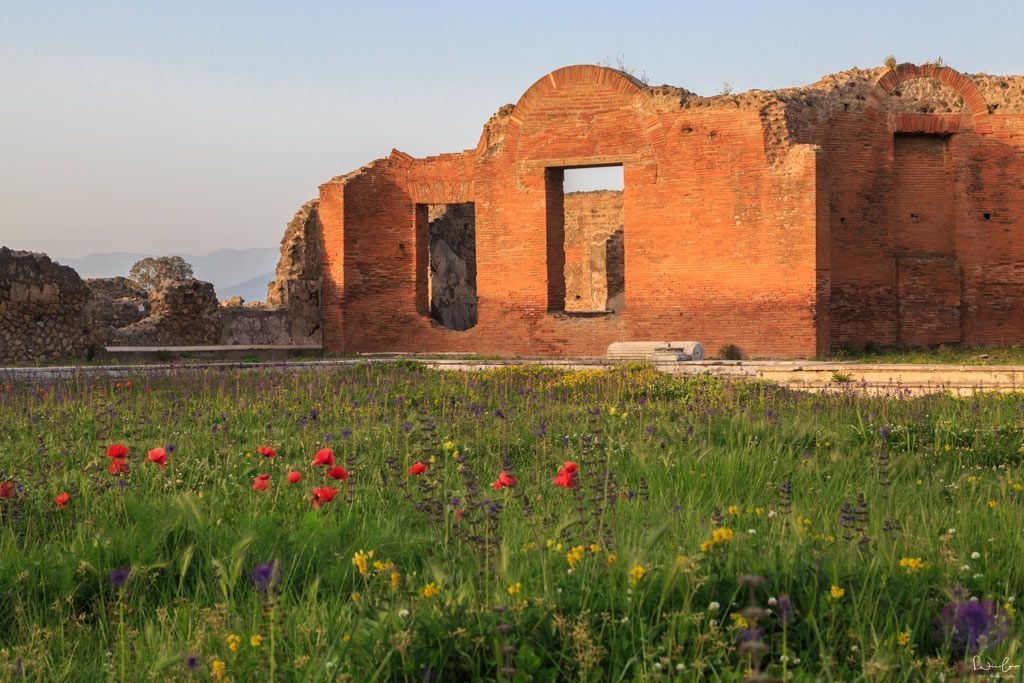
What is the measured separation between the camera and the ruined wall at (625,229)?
19438 millimetres

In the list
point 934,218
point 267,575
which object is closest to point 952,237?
point 934,218

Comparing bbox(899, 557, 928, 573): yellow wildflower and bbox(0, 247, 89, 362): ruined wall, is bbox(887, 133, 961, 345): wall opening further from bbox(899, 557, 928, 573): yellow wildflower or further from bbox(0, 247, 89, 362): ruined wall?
bbox(899, 557, 928, 573): yellow wildflower

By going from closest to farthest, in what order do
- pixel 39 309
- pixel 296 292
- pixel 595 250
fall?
pixel 39 309, pixel 296 292, pixel 595 250

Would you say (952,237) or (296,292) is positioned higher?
(952,237)

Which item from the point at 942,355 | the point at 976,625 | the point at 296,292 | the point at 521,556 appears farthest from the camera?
the point at 296,292

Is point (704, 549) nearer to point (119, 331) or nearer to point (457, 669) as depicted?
point (457, 669)

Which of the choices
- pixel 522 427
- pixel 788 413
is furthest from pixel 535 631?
pixel 788 413

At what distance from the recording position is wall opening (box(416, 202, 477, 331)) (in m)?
26.5

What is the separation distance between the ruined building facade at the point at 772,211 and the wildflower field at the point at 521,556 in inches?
501

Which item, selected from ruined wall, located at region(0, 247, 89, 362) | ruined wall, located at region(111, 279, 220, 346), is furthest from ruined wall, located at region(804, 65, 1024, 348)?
ruined wall, located at region(0, 247, 89, 362)

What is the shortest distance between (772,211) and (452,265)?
32.7 feet

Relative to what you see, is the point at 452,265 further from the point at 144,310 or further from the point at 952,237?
the point at 952,237
